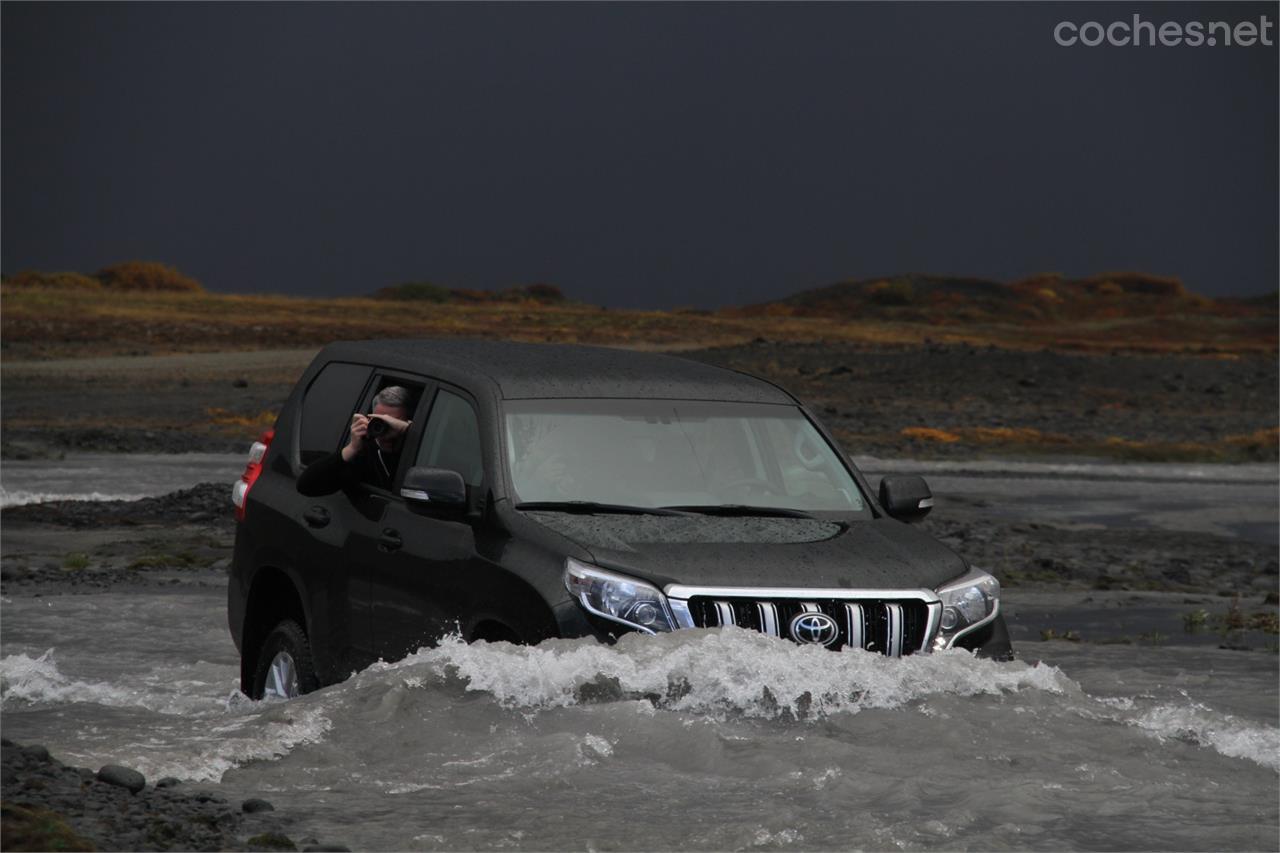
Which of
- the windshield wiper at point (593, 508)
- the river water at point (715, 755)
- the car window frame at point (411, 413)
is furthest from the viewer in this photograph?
the car window frame at point (411, 413)

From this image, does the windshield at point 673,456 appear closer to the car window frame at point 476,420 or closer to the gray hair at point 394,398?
the car window frame at point 476,420

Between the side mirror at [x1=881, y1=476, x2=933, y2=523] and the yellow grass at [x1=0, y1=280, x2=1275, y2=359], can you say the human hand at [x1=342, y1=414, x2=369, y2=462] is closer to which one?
the side mirror at [x1=881, y1=476, x2=933, y2=523]

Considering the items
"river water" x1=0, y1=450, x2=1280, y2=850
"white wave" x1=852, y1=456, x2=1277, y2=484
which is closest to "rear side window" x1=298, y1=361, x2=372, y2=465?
"river water" x1=0, y1=450, x2=1280, y2=850

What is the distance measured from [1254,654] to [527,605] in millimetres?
8248

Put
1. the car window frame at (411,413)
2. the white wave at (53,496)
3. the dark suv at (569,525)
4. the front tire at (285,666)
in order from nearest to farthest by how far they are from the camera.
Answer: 1. the dark suv at (569,525)
2. the car window frame at (411,413)
3. the front tire at (285,666)
4. the white wave at (53,496)

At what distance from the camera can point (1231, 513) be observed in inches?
1068

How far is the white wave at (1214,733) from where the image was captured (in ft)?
25.9

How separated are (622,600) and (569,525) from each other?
0.53 metres

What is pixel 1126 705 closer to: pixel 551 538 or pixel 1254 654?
pixel 551 538

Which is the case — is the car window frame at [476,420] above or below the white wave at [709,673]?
above

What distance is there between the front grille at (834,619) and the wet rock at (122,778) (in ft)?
6.53

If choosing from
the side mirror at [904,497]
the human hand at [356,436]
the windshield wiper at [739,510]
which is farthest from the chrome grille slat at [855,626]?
the human hand at [356,436]

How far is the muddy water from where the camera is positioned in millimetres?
6363

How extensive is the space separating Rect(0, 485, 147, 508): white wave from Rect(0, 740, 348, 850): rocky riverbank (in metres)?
17.2
